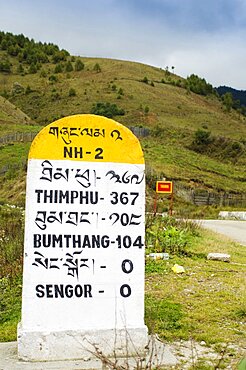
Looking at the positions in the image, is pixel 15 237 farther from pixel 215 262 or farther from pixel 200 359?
pixel 200 359

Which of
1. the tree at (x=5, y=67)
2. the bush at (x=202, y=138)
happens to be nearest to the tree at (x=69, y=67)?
the tree at (x=5, y=67)

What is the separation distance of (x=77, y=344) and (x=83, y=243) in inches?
32.5

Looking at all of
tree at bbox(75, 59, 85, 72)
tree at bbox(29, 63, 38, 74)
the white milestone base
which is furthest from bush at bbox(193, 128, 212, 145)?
the white milestone base

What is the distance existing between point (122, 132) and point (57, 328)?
172 centimetres

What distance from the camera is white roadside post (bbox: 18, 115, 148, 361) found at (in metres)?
4.87

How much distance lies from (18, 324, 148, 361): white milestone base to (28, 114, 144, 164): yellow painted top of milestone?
1.44 metres

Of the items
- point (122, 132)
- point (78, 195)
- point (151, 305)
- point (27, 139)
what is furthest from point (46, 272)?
point (27, 139)

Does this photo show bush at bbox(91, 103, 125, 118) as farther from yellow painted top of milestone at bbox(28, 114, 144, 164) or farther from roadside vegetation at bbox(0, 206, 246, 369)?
yellow painted top of milestone at bbox(28, 114, 144, 164)

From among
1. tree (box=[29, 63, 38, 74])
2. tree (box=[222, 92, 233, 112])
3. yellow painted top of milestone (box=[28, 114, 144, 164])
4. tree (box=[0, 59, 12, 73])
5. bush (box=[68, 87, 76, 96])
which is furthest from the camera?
tree (box=[0, 59, 12, 73])

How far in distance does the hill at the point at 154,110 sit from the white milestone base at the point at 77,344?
91.2ft

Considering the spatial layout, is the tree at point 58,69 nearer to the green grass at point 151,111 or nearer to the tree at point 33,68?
the green grass at point 151,111

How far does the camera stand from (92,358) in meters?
4.86

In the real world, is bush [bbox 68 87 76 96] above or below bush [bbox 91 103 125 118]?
above

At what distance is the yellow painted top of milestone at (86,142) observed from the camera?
4.95m
